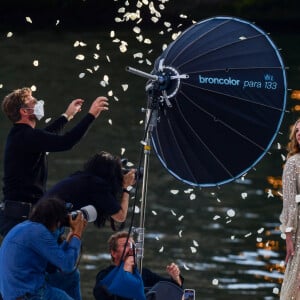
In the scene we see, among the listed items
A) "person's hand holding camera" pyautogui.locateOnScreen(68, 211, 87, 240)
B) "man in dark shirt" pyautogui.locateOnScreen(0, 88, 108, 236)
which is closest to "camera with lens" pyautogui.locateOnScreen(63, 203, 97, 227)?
"person's hand holding camera" pyautogui.locateOnScreen(68, 211, 87, 240)

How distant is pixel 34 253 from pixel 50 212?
0.25 meters

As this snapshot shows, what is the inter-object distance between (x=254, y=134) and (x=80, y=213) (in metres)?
1.24

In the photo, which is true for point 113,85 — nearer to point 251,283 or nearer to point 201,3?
point 251,283

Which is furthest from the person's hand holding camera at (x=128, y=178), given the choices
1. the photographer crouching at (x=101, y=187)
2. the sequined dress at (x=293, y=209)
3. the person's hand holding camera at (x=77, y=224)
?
the sequined dress at (x=293, y=209)

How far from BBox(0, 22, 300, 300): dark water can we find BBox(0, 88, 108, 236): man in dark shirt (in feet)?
3.81

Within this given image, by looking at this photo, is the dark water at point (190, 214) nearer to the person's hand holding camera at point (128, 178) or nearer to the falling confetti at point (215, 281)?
the falling confetti at point (215, 281)

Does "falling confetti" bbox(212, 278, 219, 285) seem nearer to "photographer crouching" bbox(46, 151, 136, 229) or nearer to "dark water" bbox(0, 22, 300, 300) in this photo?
"dark water" bbox(0, 22, 300, 300)

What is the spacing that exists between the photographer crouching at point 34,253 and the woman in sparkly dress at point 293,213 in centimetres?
133

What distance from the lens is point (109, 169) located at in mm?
8461

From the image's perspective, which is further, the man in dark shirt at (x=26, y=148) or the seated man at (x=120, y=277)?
the man in dark shirt at (x=26, y=148)

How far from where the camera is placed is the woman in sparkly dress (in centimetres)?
823

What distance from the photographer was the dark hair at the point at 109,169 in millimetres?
8461

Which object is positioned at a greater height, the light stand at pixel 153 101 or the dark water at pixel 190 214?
the light stand at pixel 153 101

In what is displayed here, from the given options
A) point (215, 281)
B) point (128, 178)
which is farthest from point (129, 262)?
point (215, 281)
